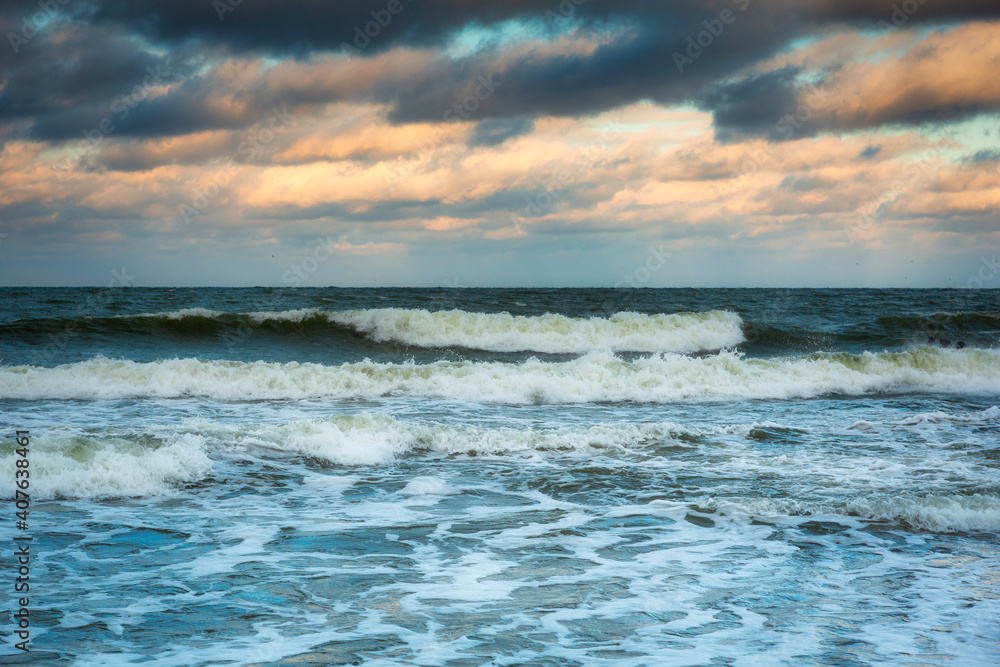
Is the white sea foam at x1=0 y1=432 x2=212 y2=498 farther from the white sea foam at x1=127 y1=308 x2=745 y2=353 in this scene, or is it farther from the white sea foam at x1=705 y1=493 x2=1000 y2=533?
the white sea foam at x1=127 y1=308 x2=745 y2=353

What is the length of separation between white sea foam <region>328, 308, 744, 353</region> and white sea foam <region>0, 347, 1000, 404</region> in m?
8.02

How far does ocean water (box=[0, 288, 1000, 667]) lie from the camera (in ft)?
15.4

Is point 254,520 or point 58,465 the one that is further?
point 58,465

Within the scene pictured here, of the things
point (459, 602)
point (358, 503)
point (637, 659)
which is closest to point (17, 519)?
point (358, 503)

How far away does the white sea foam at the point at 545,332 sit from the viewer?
26.2 m

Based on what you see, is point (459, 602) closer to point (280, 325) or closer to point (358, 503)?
point (358, 503)

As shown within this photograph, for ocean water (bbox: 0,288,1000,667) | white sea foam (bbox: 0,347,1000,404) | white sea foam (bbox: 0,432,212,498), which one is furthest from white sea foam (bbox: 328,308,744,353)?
white sea foam (bbox: 0,432,212,498)

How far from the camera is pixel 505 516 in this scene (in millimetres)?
7488

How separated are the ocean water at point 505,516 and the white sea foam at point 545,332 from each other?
28.1ft

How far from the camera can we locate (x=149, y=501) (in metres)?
7.93

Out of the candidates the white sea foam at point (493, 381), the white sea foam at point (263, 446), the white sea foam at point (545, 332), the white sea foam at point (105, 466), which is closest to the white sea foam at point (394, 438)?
the white sea foam at point (263, 446)

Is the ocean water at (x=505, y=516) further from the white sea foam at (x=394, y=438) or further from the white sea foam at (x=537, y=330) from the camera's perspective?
the white sea foam at (x=537, y=330)

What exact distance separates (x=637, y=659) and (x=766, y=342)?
26.7 m

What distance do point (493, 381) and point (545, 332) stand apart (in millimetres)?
10865
